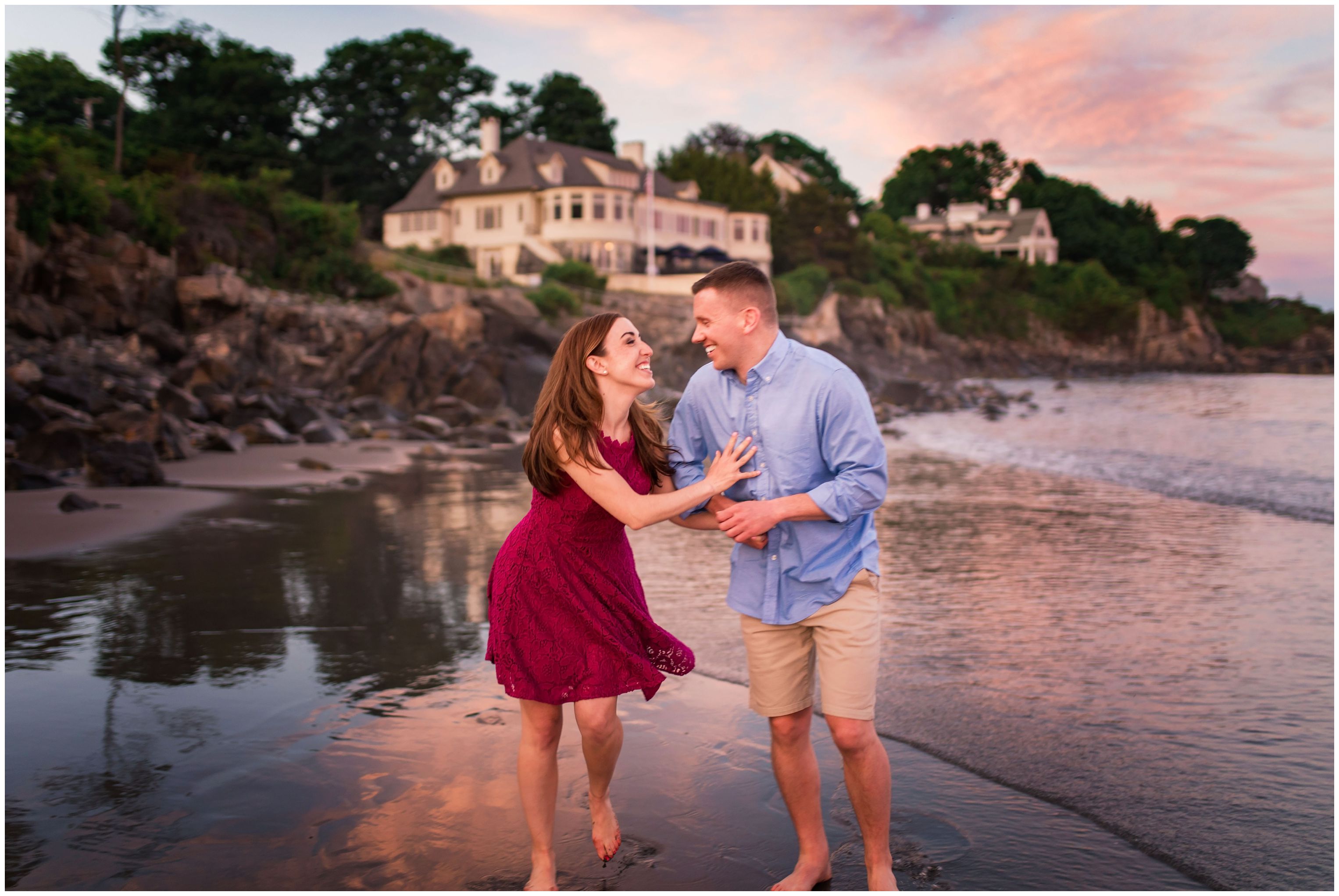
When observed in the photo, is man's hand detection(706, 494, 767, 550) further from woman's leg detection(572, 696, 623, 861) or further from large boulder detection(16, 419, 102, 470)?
large boulder detection(16, 419, 102, 470)

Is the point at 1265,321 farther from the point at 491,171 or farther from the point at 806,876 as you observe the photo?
the point at 806,876

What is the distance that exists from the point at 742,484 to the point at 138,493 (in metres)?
10.7

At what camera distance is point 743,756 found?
4.58 metres

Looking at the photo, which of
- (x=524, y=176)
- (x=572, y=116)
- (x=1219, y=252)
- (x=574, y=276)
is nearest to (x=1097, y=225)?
(x=1219, y=252)

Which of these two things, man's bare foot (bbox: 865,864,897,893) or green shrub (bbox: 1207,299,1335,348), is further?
green shrub (bbox: 1207,299,1335,348)

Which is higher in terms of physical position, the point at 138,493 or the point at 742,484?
the point at 742,484

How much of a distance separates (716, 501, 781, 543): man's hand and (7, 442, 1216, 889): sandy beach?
121cm

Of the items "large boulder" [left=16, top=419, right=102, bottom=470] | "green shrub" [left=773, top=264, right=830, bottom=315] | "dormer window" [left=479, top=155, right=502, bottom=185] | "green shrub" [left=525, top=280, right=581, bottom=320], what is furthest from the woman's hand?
"dormer window" [left=479, top=155, right=502, bottom=185]

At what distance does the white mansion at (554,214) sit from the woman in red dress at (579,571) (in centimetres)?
5008

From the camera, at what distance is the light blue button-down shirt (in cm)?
344

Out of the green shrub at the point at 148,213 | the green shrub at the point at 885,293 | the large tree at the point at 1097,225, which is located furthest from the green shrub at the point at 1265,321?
the green shrub at the point at 148,213

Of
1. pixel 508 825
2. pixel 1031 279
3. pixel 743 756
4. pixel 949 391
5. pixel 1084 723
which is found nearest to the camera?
pixel 508 825

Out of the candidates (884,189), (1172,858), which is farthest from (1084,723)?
(884,189)

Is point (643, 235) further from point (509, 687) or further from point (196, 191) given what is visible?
point (509, 687)
